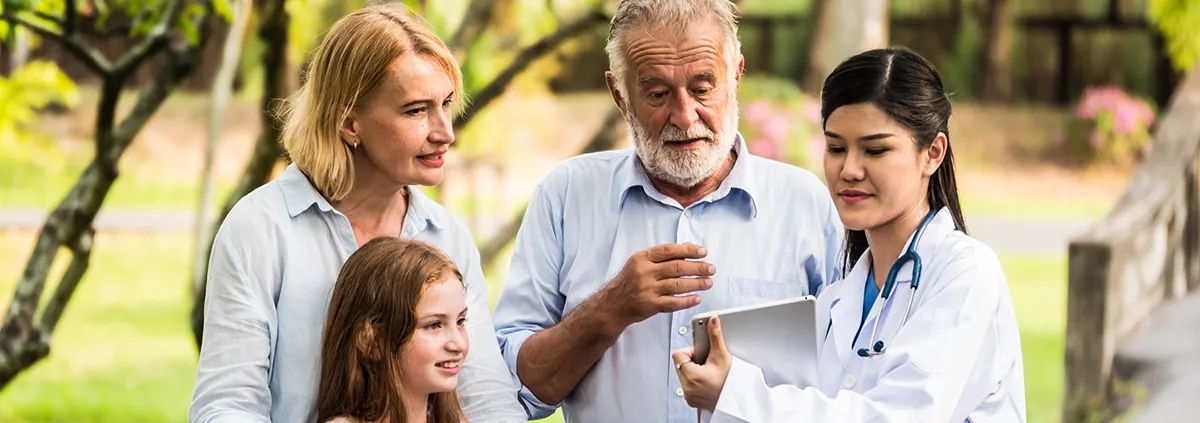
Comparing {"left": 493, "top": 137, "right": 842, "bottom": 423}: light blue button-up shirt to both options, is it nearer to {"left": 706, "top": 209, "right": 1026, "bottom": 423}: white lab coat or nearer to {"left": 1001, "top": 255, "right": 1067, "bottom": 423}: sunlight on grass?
{"left": 706, "top": 209, "right": 1026, "bottom": 423}: white lab coat

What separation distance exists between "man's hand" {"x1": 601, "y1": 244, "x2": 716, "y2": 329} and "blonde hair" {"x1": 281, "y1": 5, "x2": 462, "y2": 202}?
525mm

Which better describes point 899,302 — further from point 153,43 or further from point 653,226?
point 153,43

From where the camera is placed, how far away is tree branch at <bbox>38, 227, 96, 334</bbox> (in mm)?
5121

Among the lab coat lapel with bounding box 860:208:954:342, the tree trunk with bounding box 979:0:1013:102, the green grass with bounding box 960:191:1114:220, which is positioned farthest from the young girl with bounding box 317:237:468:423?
the tree trunk with bounding box 979:0:1013:102

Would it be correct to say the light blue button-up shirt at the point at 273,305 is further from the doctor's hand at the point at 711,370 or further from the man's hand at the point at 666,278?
the doctor's hand at the point at 711,370

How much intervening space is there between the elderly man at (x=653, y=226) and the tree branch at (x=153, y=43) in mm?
1986

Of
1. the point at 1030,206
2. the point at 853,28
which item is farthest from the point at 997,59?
the point at 853,28

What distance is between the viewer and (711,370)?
2.75 metres

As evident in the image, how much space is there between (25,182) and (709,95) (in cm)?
1921

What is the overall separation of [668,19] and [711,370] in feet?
2.82

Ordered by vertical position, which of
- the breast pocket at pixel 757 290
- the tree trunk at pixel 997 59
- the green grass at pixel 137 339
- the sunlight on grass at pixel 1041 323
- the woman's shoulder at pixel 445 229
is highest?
the woman's shoulder at pixel 445 229

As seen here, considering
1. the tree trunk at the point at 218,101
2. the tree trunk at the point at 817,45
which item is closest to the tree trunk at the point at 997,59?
the tree trunk at the point at 817,45

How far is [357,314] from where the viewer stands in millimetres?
2838

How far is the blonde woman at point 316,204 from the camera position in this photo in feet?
9.07
